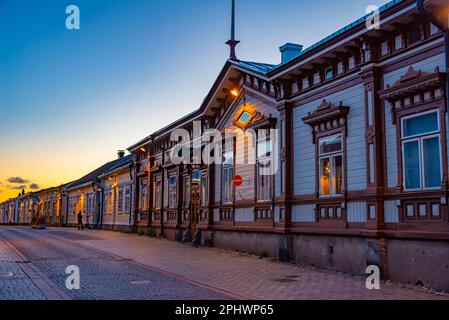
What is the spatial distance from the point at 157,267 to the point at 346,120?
709 centimetres

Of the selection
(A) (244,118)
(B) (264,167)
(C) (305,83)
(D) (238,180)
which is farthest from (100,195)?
(C) (305,83)

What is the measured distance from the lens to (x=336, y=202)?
1446 centimetres

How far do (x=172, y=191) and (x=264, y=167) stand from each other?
35.2 feet

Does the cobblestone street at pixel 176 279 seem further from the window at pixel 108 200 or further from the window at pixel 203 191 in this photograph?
the window at pixel 108 200

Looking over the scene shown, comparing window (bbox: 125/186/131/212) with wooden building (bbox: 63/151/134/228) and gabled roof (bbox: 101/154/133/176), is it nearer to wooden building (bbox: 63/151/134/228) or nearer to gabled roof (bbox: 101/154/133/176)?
wooden building (bbox: 63/151/134/228)

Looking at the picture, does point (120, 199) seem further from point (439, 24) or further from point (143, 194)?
point (439, 24)

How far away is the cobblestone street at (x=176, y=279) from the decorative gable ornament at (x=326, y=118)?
4273mm

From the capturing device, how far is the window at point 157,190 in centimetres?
2981

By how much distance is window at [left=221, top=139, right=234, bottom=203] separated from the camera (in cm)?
2092

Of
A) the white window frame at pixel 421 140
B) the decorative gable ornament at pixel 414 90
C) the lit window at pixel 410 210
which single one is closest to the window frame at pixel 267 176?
the decorative gable ornament at pixel 414 90

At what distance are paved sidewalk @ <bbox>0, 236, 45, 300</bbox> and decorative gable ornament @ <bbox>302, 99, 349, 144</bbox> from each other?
9131 mm

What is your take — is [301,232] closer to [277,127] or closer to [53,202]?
[277,127]

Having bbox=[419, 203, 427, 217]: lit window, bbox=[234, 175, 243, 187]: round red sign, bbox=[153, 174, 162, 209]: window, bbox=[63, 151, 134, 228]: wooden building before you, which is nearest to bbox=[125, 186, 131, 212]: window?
bbox=[63, 151, 134, 228]: wooden building
